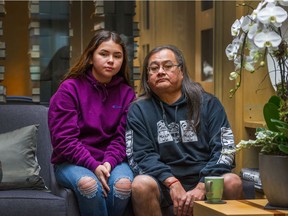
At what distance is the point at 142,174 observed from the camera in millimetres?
3145

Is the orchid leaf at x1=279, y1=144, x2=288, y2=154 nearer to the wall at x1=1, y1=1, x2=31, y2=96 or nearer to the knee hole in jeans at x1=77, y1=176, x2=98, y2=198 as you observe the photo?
the knee hole in jeans at x1=77, y1=176, x2=98, y2=198

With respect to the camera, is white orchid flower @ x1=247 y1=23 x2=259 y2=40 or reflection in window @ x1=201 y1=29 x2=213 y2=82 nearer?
white orchid flower @ x1=247 y1=23 x2=259 y2=40

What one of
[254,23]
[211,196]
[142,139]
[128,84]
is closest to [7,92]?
[128,84]

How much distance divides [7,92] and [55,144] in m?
0.97

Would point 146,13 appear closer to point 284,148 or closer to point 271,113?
point 271,113

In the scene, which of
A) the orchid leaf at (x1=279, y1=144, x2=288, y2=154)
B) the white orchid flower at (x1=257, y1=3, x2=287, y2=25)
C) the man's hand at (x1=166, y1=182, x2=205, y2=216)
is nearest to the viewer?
the white orchid flower at (x1=257, y1=3, x2=287, y2=25)

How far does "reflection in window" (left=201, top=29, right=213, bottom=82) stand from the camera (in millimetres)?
4395

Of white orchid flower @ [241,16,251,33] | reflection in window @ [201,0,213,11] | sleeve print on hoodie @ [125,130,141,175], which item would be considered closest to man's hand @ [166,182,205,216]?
sleeve print on hoodie @ [125,130,141,175]

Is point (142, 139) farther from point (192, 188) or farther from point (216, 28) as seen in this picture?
point (216, 28)

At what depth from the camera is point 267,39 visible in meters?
2.23

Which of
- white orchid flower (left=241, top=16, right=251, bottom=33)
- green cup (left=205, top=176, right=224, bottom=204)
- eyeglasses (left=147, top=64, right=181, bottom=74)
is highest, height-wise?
white orchid flower (left=241, top=16, right=251, bottom=33)

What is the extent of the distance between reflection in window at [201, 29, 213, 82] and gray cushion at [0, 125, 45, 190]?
55.5 inches

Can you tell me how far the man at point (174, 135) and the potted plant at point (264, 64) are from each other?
67cm

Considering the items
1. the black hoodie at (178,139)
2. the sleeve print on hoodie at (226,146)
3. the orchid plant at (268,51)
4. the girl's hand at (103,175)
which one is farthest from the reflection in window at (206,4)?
the orchid plant at (268,51)
